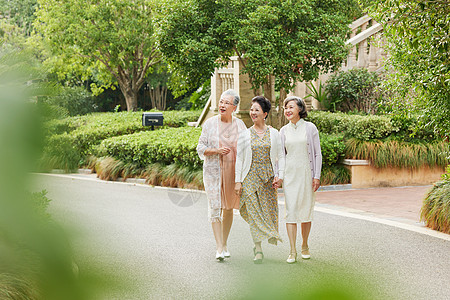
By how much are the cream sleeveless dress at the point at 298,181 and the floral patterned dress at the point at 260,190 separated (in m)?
0.19

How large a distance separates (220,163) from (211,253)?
1.16 metres

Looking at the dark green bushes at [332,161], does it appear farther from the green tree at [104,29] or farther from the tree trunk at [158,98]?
the tree trunk at [158,98]

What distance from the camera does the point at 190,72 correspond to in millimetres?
12562

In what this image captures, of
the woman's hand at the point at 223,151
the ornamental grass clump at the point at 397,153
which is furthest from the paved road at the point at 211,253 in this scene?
the ornamental grass clump at the point at 397,153

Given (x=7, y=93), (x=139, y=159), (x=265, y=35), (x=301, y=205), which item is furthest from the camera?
(x=139, y=159)

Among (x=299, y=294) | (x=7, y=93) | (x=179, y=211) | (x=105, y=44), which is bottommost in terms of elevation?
(x=179, y=211)

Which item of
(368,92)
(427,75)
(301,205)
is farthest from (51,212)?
(368,92)

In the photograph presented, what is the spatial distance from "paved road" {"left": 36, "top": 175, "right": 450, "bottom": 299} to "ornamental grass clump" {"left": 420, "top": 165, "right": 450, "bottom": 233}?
0.38m

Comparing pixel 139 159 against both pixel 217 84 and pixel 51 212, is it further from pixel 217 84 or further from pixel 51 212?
pixel 51 212

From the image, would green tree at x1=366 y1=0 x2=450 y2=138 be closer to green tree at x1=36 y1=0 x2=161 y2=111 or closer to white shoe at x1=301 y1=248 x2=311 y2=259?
white shoe at x1=301 y1=248 x2=311 y2=259

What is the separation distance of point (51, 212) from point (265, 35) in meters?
11.8

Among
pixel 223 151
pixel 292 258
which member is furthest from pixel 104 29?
pixel 292 258

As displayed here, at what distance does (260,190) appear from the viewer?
645 cm

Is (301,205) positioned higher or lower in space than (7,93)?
lower
